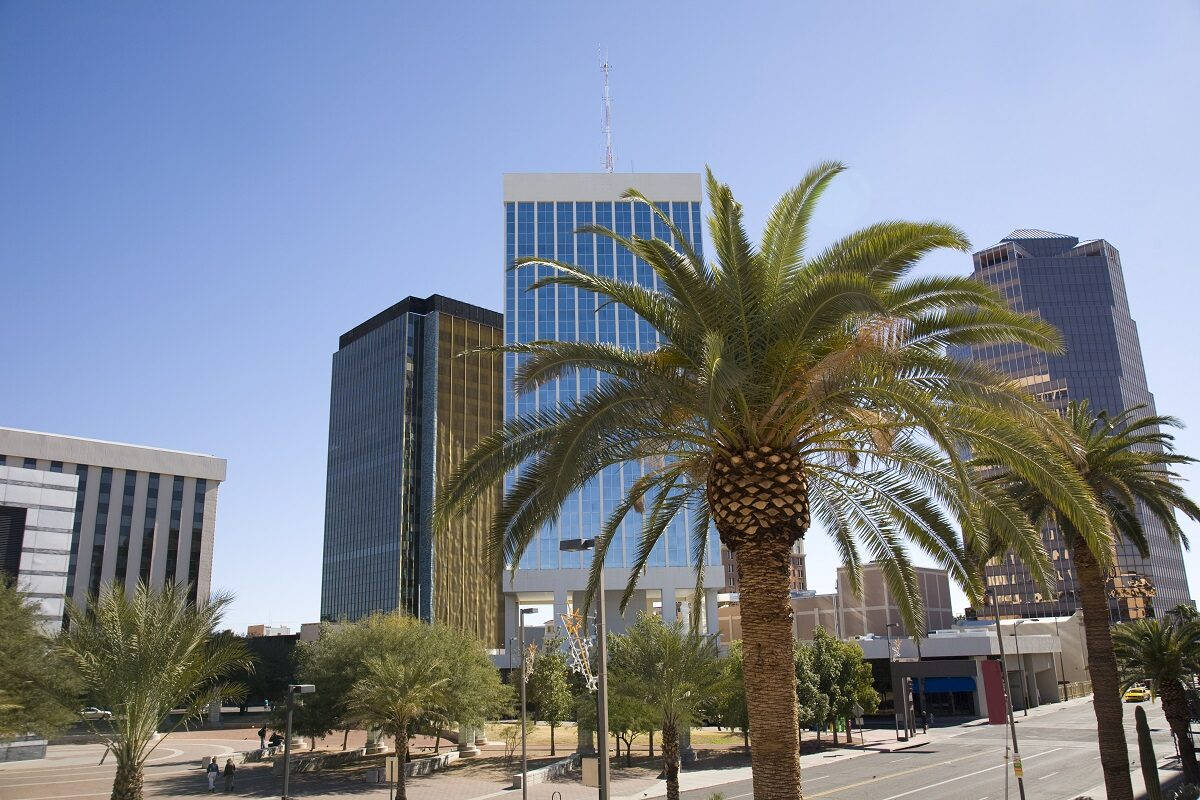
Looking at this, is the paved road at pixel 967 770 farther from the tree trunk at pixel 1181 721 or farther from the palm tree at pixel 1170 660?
the palm tree at pixel 1170 660

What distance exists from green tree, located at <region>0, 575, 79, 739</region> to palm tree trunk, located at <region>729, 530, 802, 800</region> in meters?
20.9

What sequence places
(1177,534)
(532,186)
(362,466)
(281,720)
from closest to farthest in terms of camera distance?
(1177,534) < (281,720) < (532,186) < (362,466)

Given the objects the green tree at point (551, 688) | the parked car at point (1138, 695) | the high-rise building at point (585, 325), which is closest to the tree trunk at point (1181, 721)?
the green tree at point (551, 688)

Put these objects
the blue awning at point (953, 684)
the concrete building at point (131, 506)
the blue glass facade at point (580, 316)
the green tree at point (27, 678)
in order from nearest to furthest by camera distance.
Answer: the green tree at point (27, 678)
the blue awning at point (953, 684)
the blue glass facade at point (580, 316)
the concrete building at point (131, 506)

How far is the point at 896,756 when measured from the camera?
44.2 m

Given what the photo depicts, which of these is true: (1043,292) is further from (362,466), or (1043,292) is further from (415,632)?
(415,632)

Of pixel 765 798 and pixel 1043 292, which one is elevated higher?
pixel 1043 292

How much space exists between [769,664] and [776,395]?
3.89m

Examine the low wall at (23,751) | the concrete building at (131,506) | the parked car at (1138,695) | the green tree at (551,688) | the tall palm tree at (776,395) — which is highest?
the concrete building at (131,506)

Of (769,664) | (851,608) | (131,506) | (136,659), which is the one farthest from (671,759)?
(131,506)

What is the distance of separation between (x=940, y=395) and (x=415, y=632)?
35428mm

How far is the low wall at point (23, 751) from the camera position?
1913 inches

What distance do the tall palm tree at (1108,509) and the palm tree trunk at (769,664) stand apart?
355 inches

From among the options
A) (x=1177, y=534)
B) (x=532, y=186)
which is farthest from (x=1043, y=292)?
(x=1177, y=534)
